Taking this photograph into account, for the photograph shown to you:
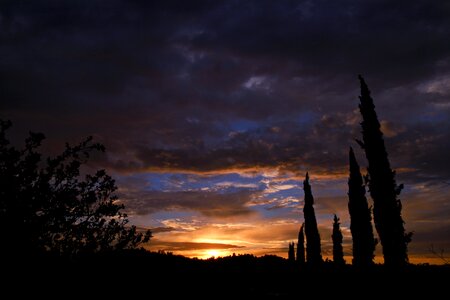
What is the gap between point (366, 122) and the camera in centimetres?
2955

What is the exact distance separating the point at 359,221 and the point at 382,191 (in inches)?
361

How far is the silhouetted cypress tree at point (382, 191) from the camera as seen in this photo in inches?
1016

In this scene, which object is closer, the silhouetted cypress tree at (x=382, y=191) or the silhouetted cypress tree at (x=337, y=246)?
the silhouetted cypress tree at (x=382, y=191)

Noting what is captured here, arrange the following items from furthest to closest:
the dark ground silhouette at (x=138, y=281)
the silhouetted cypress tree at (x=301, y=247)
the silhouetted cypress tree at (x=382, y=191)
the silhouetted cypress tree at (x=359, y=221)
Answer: the silhouetted cypress tree at (x=301, y=247)
the silhouetted cypress tree at (x=359, y=221)
the silhouetted cypress tree at (x=382, y=191)
the dark ground silhouette at (x=138, y=281)

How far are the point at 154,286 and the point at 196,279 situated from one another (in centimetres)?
478

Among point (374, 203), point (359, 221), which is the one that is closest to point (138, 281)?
point (374, 203)

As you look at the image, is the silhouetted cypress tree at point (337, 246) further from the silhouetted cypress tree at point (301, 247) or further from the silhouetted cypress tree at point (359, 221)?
the silhouetted cypress tree at point (359, 221)

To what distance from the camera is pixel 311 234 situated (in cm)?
4247

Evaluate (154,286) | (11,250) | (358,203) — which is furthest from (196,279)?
(358,203)

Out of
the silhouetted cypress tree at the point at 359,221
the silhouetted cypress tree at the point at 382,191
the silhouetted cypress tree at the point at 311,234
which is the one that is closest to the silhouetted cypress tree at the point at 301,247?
the silhouetted cypress tree at the point at 311,234

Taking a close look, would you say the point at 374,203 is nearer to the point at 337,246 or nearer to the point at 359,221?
the point at 359,221

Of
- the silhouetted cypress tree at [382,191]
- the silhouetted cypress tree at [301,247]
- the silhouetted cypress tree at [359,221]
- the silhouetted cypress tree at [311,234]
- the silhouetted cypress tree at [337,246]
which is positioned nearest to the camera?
the silhouetted cypress tree at [382,191]

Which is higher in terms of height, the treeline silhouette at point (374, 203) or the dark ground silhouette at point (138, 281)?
the treeline silhouette at point (374, 203)

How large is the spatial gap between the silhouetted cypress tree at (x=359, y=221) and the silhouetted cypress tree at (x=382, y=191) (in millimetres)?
7911
